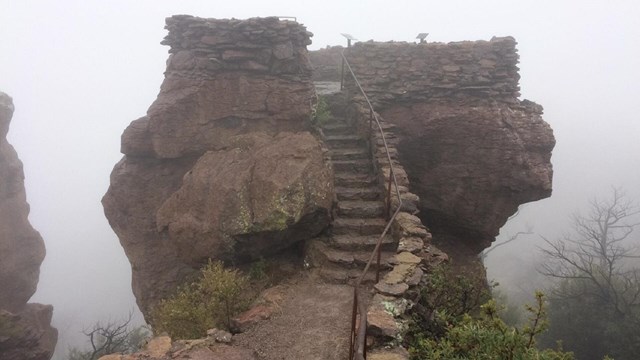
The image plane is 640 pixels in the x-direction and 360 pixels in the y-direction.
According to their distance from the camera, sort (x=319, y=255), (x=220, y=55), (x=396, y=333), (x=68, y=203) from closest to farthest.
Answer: (x=396, y=333) < (x=319, y=255) < (x=220, y=55) < (x=68, y=203)

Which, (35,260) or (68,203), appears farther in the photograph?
(68,203)

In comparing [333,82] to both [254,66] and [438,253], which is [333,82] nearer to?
[254,66]

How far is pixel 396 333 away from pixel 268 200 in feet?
13.0

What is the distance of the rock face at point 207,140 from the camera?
895 centimetres

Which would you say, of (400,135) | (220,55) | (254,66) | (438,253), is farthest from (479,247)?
(220,55)

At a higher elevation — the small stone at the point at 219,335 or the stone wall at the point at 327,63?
the stone wall at the point at 327,63

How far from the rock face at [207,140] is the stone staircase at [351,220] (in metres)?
0.50

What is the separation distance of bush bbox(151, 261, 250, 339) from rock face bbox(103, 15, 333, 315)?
1.40 m

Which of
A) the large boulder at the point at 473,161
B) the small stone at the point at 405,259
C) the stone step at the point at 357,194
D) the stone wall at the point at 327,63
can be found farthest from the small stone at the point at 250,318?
the stone wall at the point at 327,63

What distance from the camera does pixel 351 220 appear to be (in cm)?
902

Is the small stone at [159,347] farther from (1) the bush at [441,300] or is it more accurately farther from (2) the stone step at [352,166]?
(2) the stone step at [352,166]

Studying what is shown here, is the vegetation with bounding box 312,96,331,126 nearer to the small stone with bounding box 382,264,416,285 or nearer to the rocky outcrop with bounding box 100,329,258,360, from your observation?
the small stone with bounding box 382,264,416,285

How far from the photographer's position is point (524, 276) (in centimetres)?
4450

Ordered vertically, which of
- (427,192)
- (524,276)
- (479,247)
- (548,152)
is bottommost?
(524,276)
